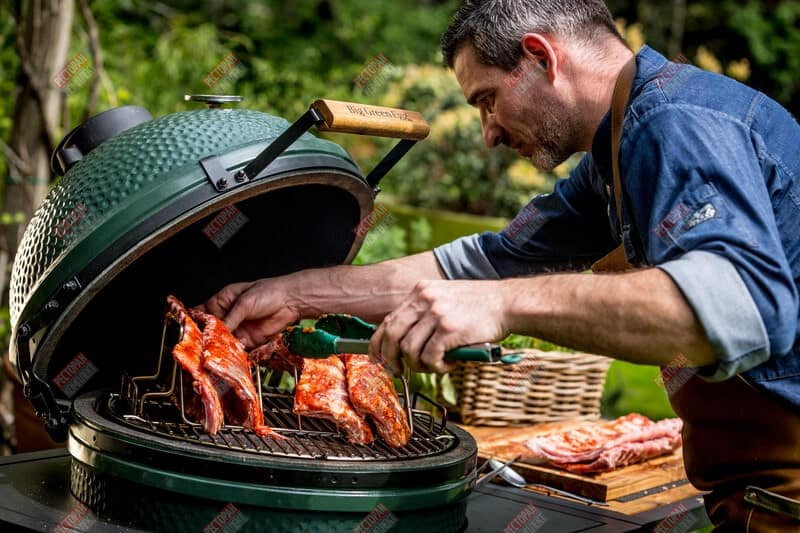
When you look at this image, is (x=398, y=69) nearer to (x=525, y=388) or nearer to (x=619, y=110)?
(x=525, y=388)

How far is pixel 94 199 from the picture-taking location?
2061mm

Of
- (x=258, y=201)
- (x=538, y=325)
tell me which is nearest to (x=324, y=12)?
(x=258, y=201)

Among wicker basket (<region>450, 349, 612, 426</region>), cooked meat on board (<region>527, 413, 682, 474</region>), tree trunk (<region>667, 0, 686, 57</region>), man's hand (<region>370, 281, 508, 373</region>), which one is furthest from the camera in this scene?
tree trunk (<region>667, 0, 686, 57</region>)

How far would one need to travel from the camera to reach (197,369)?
7.30 feet

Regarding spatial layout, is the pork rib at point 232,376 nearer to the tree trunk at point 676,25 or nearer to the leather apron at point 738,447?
the leather apron at point 738,447

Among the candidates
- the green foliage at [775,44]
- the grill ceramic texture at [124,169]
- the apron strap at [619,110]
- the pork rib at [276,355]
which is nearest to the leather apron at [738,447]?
the apron strap at [619,110]

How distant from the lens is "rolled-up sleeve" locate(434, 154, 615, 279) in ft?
9.64

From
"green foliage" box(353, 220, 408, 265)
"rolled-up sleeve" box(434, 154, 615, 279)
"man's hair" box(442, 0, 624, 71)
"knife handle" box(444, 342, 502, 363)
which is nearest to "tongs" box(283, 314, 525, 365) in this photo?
"knife handle" box(444, 342, 502, 363)

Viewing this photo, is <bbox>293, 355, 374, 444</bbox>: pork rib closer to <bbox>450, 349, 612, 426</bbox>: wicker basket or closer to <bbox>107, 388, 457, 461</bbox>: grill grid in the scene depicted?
<bbox>107, 388, 457, 461</bbox>: grill grid

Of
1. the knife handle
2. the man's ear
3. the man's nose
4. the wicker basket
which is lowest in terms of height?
the wicker basket

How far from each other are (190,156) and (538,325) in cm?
89

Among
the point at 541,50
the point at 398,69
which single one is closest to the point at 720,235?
the point at 541,50

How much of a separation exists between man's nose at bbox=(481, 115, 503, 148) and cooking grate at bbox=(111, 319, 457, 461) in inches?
29.1

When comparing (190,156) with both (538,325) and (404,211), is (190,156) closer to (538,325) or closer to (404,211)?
(538,325)
